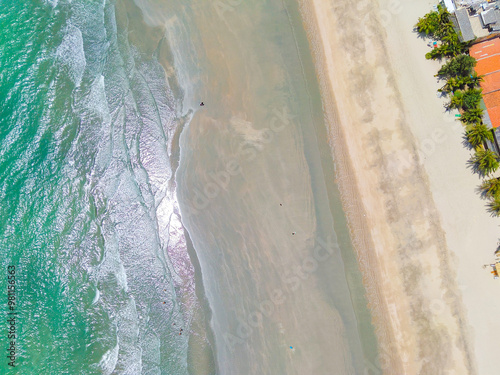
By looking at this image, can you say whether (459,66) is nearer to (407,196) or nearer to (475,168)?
(475,168)

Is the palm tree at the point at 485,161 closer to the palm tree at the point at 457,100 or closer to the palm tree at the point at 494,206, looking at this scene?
the palm tree at the point at 494,206

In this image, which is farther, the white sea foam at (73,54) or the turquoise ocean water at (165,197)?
the white sea foam at (73,54)

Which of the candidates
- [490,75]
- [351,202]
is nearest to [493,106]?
[490,75]

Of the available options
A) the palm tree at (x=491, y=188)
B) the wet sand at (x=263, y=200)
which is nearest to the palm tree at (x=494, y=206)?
the palm tree at (x=491, y=188)

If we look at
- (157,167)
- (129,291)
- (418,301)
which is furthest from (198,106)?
(418,301)

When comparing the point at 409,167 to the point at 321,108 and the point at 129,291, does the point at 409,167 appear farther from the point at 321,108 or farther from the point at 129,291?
the point at 129,291
